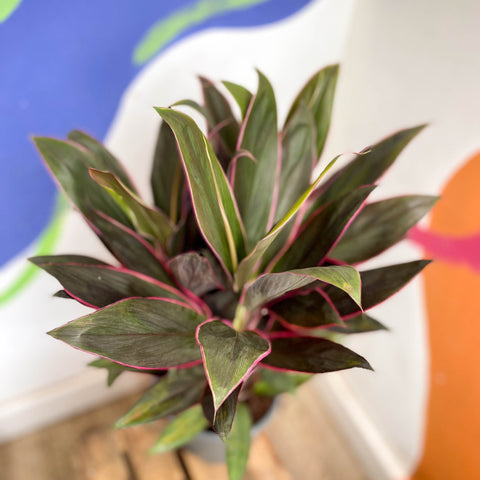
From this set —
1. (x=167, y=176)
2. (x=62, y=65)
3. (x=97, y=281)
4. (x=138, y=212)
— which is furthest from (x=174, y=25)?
(x=97, y=281)

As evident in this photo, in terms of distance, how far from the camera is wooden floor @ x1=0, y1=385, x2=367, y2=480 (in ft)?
3.64

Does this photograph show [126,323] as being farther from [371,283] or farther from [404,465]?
[404,465]

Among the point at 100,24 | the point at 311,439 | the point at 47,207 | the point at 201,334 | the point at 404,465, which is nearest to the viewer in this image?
the point at 201,334

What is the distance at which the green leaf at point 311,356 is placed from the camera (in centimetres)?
67

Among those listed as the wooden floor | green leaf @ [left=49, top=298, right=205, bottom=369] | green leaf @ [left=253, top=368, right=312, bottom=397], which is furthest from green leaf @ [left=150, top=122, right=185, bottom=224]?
the wooden floor

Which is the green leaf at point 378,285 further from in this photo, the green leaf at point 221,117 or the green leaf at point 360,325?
the green leaf at point 221,117

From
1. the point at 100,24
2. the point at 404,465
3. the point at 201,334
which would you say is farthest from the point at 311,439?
the point at 100,24

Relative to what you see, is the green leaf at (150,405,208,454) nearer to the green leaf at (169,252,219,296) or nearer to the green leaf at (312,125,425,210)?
the green leaf at (169,252,219,296)

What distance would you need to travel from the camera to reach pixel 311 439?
60.7 inches

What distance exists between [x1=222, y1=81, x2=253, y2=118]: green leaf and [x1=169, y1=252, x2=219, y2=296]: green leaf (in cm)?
22

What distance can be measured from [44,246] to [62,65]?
39 centimetres

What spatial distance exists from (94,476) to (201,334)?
67 centimetres

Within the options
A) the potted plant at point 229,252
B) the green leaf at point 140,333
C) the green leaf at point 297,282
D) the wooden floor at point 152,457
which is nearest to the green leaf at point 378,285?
the potted plant at point 229,252

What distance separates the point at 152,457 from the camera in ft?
3.69
